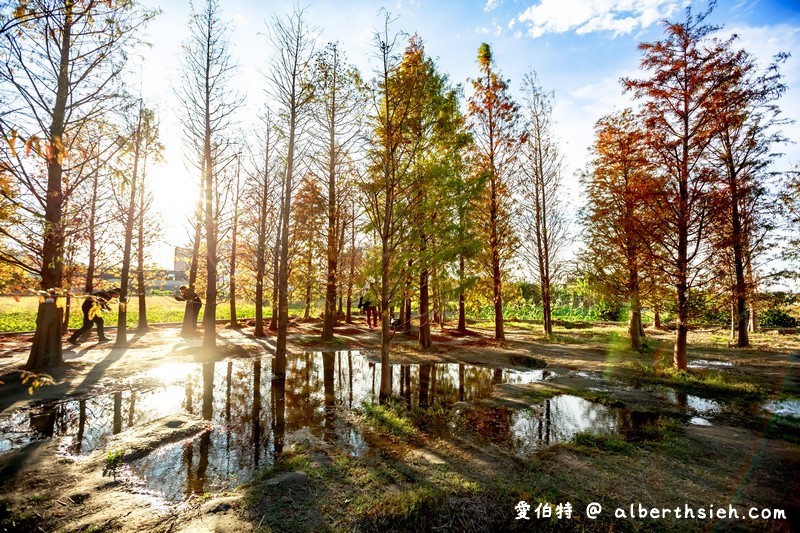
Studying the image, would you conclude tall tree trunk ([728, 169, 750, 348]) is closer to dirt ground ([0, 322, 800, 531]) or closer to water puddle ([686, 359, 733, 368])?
water puddle ([686, 359, 733, 368])

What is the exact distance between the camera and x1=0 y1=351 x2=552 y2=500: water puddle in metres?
5.57

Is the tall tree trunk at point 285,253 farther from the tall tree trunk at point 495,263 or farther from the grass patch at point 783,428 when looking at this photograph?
the grass patch at point 783,428

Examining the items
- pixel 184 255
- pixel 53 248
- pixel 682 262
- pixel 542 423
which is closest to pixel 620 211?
pixel 682 262

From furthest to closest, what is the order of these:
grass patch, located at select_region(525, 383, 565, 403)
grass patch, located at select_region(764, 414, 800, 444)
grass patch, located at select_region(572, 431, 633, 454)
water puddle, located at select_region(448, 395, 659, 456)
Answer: grass patch, located at select_region(525, 383, 565, 403)
water puddle, located at select_region(448, 395, 659, 456)
grass patch, located at select_region(764, 414, 800, 444)
grass patch, located at select_region(572, 431, 633, 454)

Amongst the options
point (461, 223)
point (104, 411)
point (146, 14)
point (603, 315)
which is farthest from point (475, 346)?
point (603, 315)

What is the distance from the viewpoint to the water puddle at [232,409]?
219 inches

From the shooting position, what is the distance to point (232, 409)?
826 centimetres

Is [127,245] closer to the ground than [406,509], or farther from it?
farther from it

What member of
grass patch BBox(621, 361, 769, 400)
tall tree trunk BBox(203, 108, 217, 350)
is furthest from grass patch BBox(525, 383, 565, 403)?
tall tree trunk BBox(203, 108, 217, 350)

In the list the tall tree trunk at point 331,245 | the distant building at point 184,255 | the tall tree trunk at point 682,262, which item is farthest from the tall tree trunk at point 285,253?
the tall tree trunk at point 682,262

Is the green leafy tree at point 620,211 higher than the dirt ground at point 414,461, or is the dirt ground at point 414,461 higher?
the green leafy tree at point 620,211

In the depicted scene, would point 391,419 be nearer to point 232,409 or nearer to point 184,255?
point 232,409

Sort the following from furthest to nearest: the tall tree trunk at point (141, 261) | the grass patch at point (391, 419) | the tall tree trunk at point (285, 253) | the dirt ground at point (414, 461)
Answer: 1. the tall tree trunk at point (141, 261)
2. the tall tree trunk at point (285, 253)
3. the grass patch at point (391, 419)
4. the dirt ground at point (414, 461)

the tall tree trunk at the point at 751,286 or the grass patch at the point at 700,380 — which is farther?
the tall tree trunk at the point at 751,286
